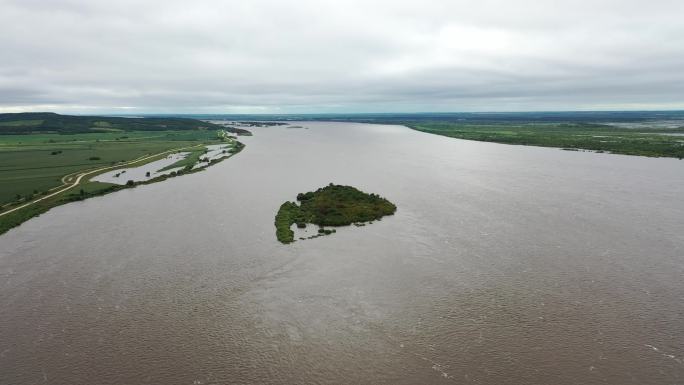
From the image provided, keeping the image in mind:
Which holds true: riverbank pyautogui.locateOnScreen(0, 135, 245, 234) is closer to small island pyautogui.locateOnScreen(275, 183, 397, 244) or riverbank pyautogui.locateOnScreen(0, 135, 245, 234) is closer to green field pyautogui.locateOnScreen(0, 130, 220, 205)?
green field pyautogui.locateOnScreen(0, 130, 220, 205)

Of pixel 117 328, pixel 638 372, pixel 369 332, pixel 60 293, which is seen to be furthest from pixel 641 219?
pixel 60 293

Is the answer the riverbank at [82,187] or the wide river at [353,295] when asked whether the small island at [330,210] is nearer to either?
the wide river at [353,295]

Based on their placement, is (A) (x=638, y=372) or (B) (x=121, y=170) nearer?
(A) (x=638, y=372)

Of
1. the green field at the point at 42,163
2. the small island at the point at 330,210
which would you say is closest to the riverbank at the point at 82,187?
the green field at the point at 42,163

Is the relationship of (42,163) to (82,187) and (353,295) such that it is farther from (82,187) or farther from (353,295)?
(353,295)

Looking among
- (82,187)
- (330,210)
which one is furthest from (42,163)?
(330,210)

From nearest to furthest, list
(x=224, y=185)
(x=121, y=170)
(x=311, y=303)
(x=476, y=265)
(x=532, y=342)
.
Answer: (x=532, y=342) < (x=311, y=303) < (x=476, y=265) < (x=224, y=185) < (x=121, y=170)

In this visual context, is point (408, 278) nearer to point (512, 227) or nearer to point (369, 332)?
point (369, 332)
